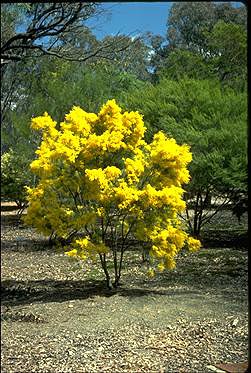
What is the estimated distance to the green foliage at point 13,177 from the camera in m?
1.48

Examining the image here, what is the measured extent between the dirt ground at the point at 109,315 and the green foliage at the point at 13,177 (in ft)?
0.14

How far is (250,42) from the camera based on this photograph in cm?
157

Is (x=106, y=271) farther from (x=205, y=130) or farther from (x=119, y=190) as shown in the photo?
(x=205, y=130)

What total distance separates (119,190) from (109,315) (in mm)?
660

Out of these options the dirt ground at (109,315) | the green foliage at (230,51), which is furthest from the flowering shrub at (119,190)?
the green foliage at (230,51)

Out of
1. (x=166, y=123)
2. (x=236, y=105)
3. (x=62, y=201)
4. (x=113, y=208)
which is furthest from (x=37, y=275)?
(x=236, y=105)

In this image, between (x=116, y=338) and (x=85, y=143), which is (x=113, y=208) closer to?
(x=85, y=143)

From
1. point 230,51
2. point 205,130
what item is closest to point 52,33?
point 230,51

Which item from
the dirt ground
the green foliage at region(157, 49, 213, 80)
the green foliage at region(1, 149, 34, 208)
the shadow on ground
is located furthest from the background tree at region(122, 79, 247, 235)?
the green foliage at region(1, 149, 34, 208)

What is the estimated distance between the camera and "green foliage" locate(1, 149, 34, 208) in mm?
1478

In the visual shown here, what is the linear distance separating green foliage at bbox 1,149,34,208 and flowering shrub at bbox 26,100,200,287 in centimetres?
46

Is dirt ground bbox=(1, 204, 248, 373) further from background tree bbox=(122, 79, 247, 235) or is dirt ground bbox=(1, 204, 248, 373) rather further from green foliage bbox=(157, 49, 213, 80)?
green foliage bbox=(157, 49, 213, 80)

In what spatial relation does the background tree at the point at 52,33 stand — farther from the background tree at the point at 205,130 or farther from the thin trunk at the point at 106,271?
the thin trunk at the point at 106,271

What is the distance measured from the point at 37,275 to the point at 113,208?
0.81m
